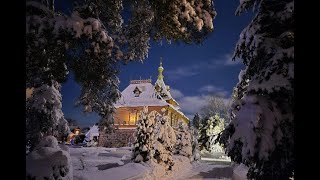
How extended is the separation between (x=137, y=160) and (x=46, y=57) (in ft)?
49.8

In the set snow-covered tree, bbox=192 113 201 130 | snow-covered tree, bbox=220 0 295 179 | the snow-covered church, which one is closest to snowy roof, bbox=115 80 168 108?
the snow-covered church

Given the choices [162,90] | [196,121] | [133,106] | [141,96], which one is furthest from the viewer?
[196,121]

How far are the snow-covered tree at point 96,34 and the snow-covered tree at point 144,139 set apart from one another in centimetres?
1027

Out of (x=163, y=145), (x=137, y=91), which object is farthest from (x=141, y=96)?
(x=163, y=145)

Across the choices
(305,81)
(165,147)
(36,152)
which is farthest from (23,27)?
(165,147)

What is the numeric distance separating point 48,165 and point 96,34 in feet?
10.6

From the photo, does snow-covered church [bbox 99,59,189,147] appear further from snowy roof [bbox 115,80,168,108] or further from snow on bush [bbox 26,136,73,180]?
snow on bush [bbox 26,136,73,180]

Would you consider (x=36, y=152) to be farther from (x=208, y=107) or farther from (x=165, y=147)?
(x=208, y=107)

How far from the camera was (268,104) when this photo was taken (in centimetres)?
733

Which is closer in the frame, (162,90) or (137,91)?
(137,91)

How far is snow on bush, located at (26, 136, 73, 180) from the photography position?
7.24 meters

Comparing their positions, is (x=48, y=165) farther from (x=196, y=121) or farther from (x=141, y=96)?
(x=196, y=121)

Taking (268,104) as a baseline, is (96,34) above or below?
above

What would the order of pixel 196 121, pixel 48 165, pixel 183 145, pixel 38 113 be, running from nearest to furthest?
pixel 48 165
pixel 38 113
pixel 183 145
pixel 196 121
